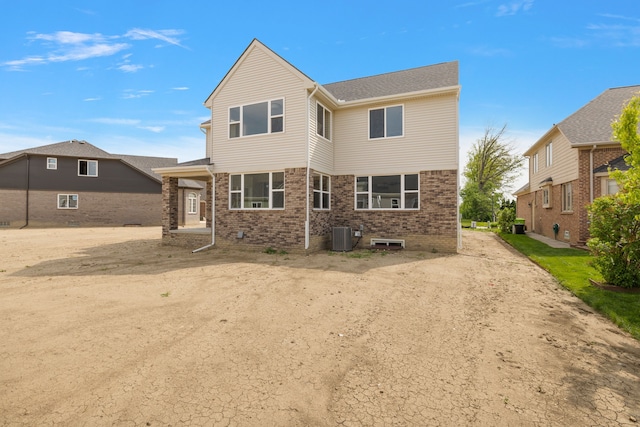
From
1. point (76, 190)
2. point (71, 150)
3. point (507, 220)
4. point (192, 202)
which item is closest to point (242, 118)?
point (507, 220)

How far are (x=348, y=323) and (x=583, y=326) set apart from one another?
3.86 m

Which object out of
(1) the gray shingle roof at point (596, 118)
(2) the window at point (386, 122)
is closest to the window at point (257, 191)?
(2) the window at point (386, 122)

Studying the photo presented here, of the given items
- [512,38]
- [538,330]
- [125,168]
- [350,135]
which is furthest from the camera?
[125,168]

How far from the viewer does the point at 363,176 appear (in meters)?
14.2

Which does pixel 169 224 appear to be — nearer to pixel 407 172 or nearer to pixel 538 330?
pixel 407 172

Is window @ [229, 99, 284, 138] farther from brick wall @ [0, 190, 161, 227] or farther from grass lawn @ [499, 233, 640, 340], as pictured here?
brick wall @ [0, 190, 161, 227]

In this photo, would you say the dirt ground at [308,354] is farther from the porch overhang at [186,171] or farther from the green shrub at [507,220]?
the green shrub at [507,220]

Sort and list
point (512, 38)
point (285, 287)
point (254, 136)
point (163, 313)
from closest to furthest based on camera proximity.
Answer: point (163, 313)
point (285, 287)
point (512, 38)
point (254, 136)

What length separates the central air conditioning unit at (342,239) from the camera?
1332 cm

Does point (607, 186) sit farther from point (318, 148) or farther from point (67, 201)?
point (67, 201)

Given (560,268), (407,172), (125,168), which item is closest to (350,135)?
(407,172)

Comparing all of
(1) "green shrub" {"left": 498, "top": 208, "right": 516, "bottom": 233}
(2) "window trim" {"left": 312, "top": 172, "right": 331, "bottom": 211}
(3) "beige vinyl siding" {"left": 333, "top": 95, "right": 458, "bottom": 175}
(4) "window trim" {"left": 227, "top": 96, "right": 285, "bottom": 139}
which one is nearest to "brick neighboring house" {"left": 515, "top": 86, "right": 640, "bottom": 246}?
(1) "green shrub" {"left": 498, "top": 208, "right": 516, "bottom": 233}

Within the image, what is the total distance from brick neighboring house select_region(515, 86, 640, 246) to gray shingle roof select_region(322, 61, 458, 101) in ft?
21.3

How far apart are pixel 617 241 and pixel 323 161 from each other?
9.80m
